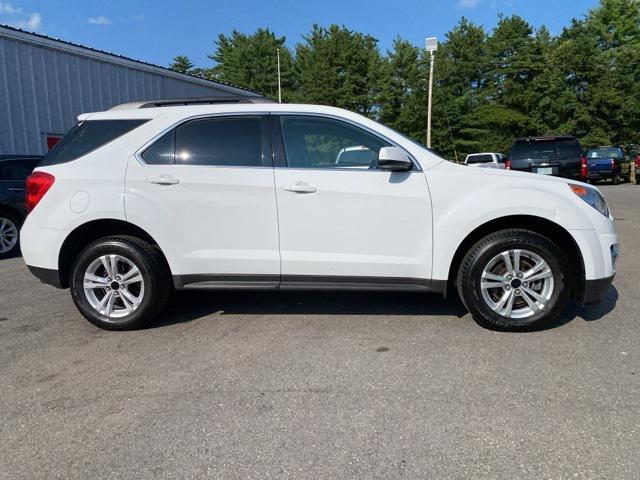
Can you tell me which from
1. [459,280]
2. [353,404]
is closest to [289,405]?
[353,404]

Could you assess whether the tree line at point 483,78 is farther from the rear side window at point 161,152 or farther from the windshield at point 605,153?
the rear side window at point 161,152

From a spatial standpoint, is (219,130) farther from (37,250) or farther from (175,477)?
(175,477)

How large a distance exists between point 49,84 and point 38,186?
9.42 meters

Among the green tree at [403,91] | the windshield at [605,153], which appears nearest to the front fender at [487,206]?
the windshield at [605,153]

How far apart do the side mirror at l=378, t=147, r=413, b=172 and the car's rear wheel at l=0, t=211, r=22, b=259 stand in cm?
651

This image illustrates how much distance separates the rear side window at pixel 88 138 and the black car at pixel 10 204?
4.23 meters

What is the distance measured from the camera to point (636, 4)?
44.3 meters

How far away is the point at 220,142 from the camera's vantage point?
149 inches

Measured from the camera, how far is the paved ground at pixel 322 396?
216 cm

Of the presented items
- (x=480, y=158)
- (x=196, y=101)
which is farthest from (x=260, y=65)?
(x=196, y=101)

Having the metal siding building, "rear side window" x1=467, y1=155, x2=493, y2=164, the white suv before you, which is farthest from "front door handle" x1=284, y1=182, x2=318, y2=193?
"rear side window" x1=467, y1=155, x2=493, y2=164

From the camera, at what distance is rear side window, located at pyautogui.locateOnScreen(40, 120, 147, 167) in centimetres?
386

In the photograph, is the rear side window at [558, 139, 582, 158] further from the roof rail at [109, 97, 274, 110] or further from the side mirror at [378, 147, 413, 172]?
the roof rail at [109, 97, 274, 110]

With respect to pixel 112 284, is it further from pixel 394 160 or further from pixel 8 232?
pixel 8 232
